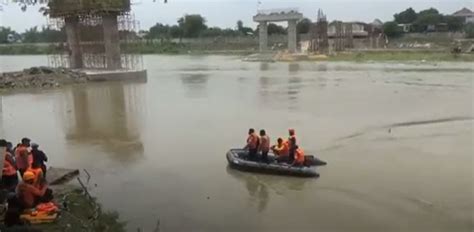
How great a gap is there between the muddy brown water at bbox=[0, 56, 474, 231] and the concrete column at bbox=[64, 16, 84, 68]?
1370 cm

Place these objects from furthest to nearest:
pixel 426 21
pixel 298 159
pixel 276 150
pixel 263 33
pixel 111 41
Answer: pixel 426 21 < pixel 263 33 < pixel 111 41 < pixel 276 150 < pixel 298 159

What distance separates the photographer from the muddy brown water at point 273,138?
11977 mm

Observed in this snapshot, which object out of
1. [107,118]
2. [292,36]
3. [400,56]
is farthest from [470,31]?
[107,118]

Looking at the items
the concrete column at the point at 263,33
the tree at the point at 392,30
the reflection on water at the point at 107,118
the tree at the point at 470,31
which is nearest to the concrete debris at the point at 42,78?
the reflection on water at the point at 107,118

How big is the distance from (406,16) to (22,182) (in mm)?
124426

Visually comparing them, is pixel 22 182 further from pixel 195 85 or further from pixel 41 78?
pixel 41 78

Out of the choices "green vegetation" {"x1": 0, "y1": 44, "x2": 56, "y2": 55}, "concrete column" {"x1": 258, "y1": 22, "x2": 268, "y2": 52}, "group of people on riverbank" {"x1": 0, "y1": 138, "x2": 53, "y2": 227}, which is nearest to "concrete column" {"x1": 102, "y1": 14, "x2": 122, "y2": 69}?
"group of people on riverbank" {"x1": 0, "y1": 138, "x2": 53, "y2": 227}

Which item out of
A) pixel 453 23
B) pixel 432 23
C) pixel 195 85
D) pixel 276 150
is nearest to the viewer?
pixel 276 150

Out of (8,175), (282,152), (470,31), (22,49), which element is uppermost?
(470,31)

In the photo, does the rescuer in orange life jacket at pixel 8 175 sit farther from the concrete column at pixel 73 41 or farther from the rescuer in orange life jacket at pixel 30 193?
the concrete column at pixel 73 41

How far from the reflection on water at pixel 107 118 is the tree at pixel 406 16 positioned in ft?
311

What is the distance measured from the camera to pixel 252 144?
50.6 feet

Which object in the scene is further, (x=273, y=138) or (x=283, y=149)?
(x=273, y=138)

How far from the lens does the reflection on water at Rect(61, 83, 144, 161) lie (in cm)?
2046
